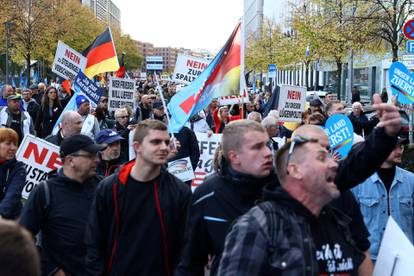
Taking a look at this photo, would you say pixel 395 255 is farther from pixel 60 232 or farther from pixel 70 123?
pixel 70 123

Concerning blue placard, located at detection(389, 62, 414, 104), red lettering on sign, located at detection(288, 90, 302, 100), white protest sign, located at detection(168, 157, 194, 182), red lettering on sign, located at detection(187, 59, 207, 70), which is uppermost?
red lettering on sign, located at detection(187, 59, 207, 70)

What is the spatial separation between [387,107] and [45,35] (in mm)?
40836

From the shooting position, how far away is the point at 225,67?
26.4 ft

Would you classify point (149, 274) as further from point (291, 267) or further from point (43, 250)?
point (291, 267)

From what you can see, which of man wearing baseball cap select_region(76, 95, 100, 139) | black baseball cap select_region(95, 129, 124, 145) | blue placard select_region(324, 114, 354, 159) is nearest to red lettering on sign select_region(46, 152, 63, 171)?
black baseball cap select_region(95, 129, 124, 145)

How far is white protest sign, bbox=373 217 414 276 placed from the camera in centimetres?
312

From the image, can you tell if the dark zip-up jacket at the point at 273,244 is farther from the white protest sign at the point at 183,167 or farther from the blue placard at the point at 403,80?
the blue placard at the point at 403,80

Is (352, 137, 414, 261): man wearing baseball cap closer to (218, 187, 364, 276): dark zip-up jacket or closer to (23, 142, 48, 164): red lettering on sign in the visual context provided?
Result: (218, 187, 364, 276): dark zip-up jacket

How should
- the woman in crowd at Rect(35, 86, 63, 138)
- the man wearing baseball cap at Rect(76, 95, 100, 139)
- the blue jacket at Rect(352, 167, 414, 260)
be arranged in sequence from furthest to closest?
1. the woman in crowd at Rect(35, 86, 63, 138)
2. the man wearing baseball cap at Rect(76, 95, 100, 139)
3. the blue jacket at Rect(352, 167, 414, 260)

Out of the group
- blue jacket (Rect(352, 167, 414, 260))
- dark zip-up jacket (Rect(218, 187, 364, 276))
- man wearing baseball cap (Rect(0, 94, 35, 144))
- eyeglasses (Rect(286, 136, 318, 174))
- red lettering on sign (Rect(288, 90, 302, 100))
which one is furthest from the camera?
red lettering on sign (Rect(288, 90, 302, 100))

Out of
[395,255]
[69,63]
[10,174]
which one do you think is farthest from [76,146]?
[69,63]

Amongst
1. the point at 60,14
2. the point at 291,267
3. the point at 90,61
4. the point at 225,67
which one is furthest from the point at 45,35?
the point at 291,267

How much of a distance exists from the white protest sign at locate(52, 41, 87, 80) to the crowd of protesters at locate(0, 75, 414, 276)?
7252 millimetres

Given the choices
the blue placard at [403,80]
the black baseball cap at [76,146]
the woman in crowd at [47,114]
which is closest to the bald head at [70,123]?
the black baseball cap at [76,146]
